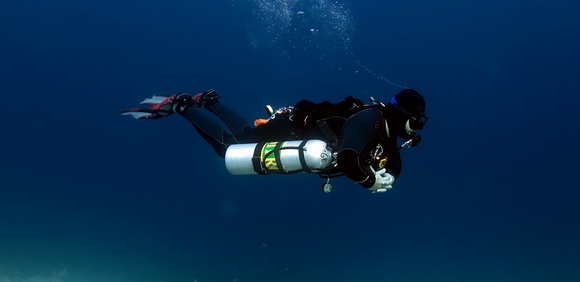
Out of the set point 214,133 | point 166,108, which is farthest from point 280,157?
point 166,108

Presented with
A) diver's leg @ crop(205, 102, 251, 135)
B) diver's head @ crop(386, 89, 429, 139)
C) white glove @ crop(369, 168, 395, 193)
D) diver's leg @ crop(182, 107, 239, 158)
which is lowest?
white glove @ crop(369, 168, 395, 193)

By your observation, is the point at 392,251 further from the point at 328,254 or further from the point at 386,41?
the point at 386,41

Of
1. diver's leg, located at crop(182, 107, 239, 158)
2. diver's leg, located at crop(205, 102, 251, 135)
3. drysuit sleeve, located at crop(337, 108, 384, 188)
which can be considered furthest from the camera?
diver's leg, located at crop(205, 102, 251, 135)

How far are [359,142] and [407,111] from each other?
0.67 meters

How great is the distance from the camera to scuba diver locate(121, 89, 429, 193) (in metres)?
3.76

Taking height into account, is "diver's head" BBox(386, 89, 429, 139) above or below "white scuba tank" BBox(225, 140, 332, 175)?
above

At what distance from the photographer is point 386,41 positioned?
3444cm

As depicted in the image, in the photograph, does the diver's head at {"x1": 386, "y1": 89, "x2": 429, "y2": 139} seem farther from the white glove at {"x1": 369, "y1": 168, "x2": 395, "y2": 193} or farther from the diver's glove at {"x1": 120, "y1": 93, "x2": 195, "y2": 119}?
the diver's glove at {"x1": 120, "y1": 93, "x2": 195, "y2": 119}

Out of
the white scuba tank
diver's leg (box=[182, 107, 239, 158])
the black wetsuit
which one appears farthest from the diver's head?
diver's leg (box=[182, 107, 239, 158])

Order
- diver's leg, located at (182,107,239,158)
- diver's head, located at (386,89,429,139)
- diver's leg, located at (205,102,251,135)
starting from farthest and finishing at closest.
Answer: diver's leg, located at (205,102,251,135)
diver's leg, located at (182,107,239,158)
diver's head, located at (386,89,429,139)

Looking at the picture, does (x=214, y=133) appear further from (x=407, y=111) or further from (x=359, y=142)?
(x=407, y=111)

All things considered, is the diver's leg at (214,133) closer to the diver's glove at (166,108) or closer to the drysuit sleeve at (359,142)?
the diver's glove at (166,108)

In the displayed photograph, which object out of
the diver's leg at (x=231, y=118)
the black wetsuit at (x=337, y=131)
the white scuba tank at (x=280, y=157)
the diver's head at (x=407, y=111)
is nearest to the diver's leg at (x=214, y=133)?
the black wetsuit at (x=337, y=131)

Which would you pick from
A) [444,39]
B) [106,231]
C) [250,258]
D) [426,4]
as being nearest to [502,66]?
[444,39]
